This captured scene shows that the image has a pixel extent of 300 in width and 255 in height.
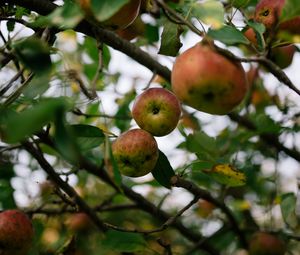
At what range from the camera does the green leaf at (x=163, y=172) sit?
134 cm

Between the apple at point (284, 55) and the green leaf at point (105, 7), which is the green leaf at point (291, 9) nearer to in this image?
the green leaf at point (105, 7)

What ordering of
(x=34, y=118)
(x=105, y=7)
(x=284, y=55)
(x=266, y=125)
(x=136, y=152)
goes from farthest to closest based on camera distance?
(x=266, y=125) < (x=284, y=55) < (x=136, y=152) < (x=105, y=7) < (x=34, y=118)

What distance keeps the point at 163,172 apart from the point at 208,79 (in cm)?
40

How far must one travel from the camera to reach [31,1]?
1257 millimetres

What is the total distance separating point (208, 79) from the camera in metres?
1.03

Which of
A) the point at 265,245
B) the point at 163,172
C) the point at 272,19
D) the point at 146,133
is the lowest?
the point at 265,245

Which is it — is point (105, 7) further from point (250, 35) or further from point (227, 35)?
point (250, 35)

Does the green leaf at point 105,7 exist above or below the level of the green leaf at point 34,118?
below

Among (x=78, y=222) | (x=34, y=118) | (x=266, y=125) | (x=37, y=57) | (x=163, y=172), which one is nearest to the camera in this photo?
(x=34, y=118)

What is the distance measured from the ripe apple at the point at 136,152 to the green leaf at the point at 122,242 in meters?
0.38

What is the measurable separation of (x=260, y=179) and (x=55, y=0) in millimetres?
1354

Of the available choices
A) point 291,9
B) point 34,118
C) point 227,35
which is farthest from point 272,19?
point 34,118

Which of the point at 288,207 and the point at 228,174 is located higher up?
the point at 228,174

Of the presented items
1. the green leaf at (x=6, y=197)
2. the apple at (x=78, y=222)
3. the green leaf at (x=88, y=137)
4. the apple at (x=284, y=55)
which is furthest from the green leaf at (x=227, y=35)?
the apple at (x=78, y=222)
